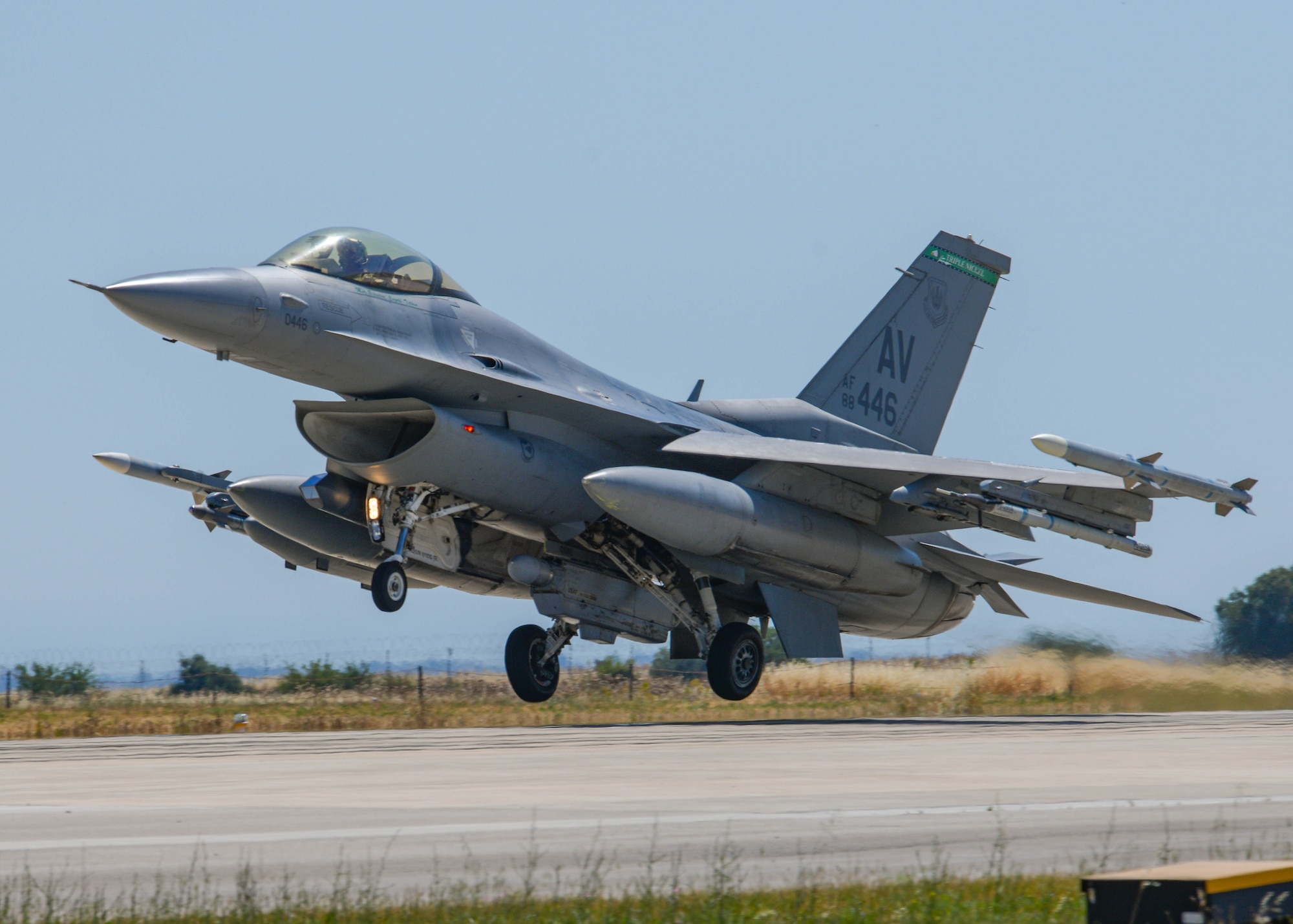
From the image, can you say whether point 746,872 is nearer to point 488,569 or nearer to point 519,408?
point 519,408

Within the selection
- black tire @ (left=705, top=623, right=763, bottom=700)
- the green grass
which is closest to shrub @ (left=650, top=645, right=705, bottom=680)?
black tire @ (left=705, top=623, right=763, bottom=700)

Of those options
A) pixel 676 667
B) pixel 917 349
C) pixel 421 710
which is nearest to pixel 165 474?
pixel 421 710

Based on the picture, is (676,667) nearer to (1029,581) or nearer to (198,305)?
(1029,581)

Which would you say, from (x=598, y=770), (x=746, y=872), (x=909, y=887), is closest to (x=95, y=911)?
(x=746, y=872)

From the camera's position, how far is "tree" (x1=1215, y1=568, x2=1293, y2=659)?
21125 mm

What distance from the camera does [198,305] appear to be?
12.9 metres

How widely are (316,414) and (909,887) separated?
36.3 ft

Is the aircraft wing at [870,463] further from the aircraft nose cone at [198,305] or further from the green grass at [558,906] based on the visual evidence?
the green grass at [558,906]

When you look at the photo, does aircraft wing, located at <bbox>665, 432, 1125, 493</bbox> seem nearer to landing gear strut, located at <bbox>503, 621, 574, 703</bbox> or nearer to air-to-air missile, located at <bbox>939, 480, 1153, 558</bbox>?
air-to-air missile, located at <bbox>939, 480, 1153, 558</bbox>

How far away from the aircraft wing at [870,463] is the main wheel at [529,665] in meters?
2.92

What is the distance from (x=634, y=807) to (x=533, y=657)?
9414 millimetres

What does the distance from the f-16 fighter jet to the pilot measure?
0.05 feet

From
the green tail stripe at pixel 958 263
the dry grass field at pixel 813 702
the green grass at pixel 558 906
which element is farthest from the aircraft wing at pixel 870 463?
the green grass at pixel 558 906

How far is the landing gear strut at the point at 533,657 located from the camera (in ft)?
55.8
